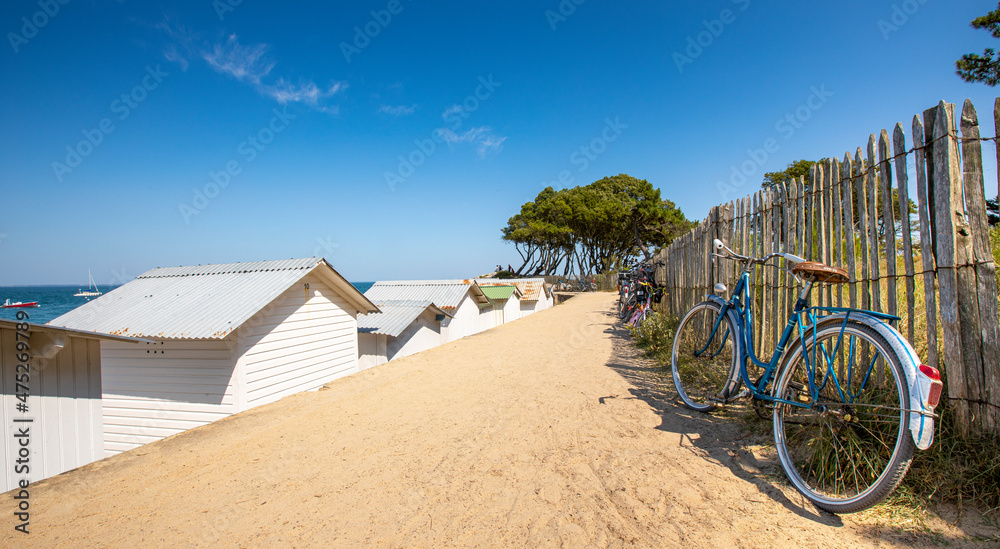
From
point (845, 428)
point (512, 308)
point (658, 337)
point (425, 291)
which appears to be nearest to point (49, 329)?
point (845, 428)

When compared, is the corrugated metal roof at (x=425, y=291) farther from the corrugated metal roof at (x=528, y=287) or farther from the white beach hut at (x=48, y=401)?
the white beach hut at (x=48, y=401)

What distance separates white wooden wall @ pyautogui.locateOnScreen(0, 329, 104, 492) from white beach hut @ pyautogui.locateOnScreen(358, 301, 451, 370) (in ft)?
28.7

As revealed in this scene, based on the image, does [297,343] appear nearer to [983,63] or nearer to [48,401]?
[48,401]

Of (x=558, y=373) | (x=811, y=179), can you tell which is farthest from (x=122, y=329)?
(x=811, y=179)

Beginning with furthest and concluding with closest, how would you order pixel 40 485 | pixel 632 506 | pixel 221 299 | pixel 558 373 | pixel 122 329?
pixel 221 299 < pixel 122 329 < pixel 558 373 < pixel 40 485 < pixel 632 506

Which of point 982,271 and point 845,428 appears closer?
point 982,271

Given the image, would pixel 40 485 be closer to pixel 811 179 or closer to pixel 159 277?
pixel 811 179

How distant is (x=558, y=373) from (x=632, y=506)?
3.58 meters

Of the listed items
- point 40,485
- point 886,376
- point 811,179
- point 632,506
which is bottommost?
point 40,485

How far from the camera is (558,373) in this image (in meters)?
5.90

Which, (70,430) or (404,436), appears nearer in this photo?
(404,436)

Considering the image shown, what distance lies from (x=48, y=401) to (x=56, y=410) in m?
0.13

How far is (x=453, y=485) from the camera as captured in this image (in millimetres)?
2738

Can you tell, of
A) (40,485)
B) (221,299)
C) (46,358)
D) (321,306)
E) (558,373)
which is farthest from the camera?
(321,306)
